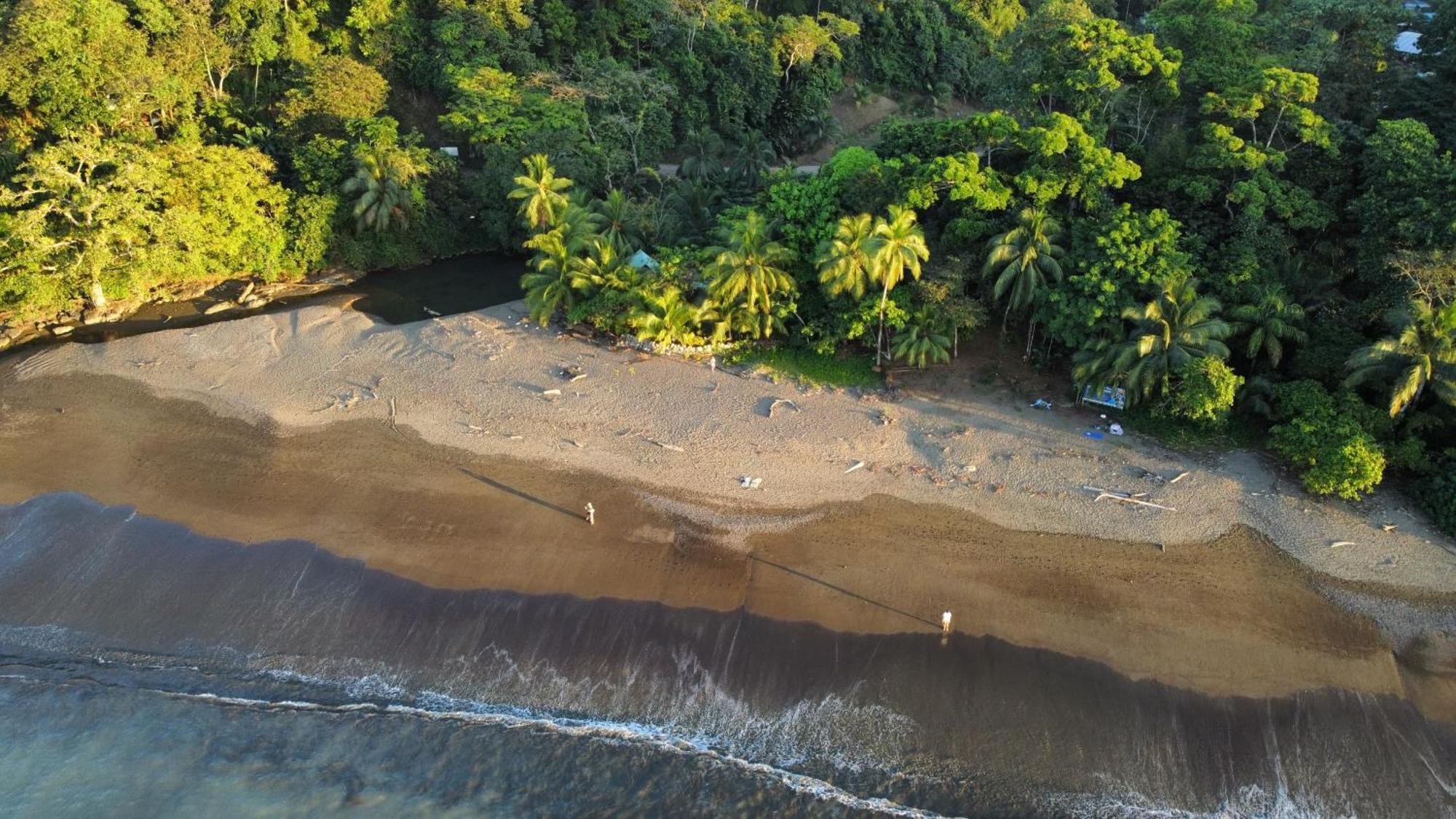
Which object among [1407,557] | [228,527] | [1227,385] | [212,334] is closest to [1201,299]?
[1227,385]

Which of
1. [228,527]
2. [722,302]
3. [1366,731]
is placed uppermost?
[722,302]

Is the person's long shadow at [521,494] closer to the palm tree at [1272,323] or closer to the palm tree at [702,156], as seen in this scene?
the palm tree at [702,156]

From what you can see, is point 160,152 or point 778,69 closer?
point 160,152

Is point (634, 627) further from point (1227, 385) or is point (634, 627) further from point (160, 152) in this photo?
point (160, 152)

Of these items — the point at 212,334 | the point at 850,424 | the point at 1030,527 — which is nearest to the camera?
the point at 1030,527

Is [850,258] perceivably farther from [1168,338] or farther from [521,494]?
[521,494]

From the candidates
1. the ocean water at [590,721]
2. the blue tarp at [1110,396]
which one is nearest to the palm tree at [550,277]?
the ocean water at [590,721]

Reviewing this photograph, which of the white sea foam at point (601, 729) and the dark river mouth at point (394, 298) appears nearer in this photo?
the white sea foam at point (601, 729)

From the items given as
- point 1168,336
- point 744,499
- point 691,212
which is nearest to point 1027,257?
point 1168,336
